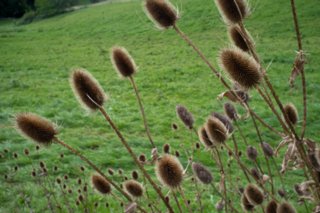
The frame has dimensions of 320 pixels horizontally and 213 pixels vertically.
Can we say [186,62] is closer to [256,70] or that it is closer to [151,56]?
[151,56]

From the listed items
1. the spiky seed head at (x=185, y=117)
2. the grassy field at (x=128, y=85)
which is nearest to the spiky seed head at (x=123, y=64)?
the grassy field at (x=128, y=85)

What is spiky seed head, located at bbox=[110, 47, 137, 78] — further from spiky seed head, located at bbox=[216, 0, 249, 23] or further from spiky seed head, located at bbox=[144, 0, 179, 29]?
spiky seed head, located at bbox=[216, 0, 249, 23]

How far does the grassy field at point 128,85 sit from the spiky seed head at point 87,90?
194 millimetres

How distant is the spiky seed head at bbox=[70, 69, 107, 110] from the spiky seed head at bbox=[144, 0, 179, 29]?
1.70 ft

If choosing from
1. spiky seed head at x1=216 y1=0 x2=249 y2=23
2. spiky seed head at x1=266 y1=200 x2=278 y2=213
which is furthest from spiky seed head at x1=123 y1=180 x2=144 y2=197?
spiky seed head at x1=216 y1=0 x2=249 y2=23

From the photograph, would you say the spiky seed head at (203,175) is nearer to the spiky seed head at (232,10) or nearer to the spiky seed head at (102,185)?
the spiky seed head at (102,185)

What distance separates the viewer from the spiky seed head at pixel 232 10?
6.16 ft

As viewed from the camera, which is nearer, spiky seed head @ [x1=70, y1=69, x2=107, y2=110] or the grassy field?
spiky seed head @ [x1=70, y1=69, x2=107, y2=110]

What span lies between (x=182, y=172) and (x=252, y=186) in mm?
421

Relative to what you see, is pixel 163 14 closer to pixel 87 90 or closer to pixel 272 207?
pixel 87 90

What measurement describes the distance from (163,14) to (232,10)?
0.45 metres

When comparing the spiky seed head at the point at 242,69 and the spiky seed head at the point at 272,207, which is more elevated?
the spiky seed head at the point at 242,69

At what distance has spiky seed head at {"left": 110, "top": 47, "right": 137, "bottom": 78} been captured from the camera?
249 cm

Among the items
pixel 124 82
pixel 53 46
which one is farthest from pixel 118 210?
pixel 53 46
